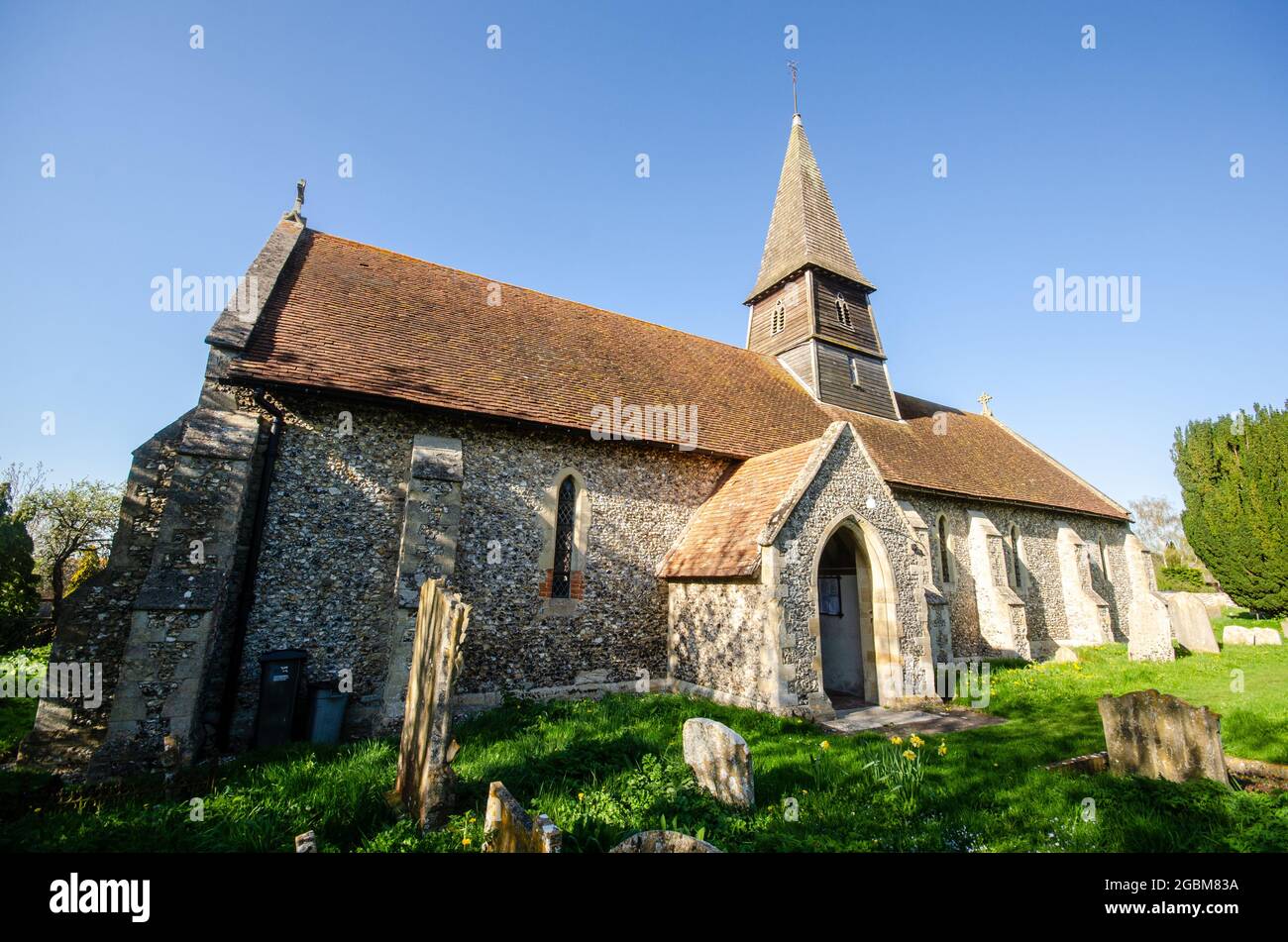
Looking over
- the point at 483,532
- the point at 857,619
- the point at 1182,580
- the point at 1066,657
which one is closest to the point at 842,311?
the point at 857,619

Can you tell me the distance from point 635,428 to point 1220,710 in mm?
10940

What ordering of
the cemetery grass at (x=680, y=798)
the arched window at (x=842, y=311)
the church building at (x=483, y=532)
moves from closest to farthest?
the cemetery grass at (x=680, y=798) → the church building at (x=483, y=532) → the arched window at (x=842, y=311)

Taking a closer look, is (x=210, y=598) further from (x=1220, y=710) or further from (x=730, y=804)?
(x=1220, y=710)

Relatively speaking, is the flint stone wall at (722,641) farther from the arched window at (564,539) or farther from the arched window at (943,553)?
the arched window at (943,553)

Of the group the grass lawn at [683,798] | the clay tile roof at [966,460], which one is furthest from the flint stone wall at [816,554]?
the clay tile roof at [966,460]

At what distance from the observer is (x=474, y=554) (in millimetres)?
9469

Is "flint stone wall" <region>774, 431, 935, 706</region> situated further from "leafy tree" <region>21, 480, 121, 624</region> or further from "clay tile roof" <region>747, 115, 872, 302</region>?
"leafy tree" <region>21, 480, 121, 624</region>

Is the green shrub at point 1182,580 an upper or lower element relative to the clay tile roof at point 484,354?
lower

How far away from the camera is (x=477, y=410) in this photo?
976cm

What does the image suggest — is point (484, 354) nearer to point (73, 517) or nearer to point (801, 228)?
point (801, 228)

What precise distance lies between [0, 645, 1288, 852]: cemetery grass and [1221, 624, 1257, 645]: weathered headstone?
43.9 ft

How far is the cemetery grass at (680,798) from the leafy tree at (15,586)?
10899mm

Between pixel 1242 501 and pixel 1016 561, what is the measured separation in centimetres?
1354

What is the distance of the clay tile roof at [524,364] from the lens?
965cm
